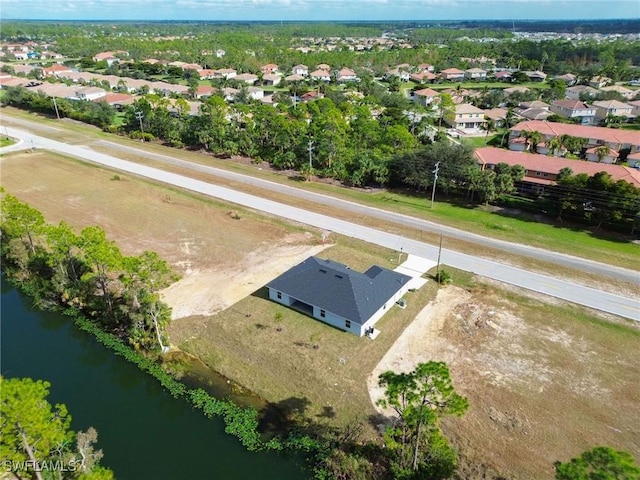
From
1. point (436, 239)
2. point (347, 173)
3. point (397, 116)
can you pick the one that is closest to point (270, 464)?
point (436, 239)

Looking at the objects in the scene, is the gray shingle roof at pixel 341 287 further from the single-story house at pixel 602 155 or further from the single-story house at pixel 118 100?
the single-story house at pixel 118 100

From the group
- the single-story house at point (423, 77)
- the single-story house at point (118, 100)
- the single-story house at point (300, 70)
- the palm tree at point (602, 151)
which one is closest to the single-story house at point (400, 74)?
the single-story house at point (423, 77)

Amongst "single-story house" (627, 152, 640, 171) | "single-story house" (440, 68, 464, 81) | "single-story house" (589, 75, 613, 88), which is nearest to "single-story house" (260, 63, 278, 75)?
"single-story house" (440, 68, 464, 81)

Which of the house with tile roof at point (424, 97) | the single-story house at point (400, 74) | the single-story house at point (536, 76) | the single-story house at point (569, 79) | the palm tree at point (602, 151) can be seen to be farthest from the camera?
the single-story house at point (400, 74)

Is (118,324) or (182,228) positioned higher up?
(182,228)

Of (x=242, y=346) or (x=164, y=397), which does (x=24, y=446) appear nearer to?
(x=164, y=397)

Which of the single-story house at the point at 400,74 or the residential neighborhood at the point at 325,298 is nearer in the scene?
the residential neighborhood at the point at 325,298

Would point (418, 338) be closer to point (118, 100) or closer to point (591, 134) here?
point (591, 134)

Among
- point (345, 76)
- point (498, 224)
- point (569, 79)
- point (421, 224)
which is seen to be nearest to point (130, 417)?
point (421, 224)

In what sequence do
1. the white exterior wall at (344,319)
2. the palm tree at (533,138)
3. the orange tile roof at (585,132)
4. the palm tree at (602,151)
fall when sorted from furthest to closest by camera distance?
the orange tile roof at (585,132)
the palm tree at (533,138)
the palm tree at (602,151)
the white exterior wall at (344,319)
